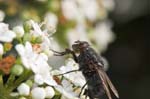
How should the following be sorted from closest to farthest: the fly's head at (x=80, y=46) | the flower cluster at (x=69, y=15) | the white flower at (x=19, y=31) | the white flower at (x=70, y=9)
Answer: the white flower at (x=19, y=31) < the fly's head at (x=80, y=46) < the flower cluster at (x=69, y=15) < the white flower at (x=70, y=9)

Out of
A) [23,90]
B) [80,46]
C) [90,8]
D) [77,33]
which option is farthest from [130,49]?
[23,90]

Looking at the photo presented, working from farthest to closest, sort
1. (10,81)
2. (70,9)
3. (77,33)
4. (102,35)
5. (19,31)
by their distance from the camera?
(102,35), (77,33), (70,9), (19,31), (10,81)

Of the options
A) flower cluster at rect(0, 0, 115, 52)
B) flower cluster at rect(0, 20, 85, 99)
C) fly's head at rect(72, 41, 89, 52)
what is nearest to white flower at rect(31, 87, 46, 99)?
flower cluster at rect(0, 20, 85, 99)

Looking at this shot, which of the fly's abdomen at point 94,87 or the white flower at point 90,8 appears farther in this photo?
the white flower at point 90,8

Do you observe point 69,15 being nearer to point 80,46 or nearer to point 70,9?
point 70,9

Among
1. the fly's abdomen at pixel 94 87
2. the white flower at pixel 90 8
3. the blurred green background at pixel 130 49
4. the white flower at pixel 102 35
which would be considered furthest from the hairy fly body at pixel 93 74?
the blurred green background at pixel 130 49

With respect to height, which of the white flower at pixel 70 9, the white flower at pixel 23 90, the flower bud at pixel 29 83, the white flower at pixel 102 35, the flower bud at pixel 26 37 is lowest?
the white flower at pixel 102 35

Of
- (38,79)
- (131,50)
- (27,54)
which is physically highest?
(27,54)

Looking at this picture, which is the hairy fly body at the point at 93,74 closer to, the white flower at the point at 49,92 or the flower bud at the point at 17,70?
the white flower at the point at 49,92
